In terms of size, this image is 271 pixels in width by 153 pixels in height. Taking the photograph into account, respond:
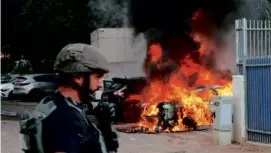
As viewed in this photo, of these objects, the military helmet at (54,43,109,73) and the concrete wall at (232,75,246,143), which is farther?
the concrete wall at (232,75,246,143)

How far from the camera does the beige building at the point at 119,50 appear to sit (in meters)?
24.0

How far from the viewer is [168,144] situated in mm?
12117

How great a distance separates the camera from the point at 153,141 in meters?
12.6

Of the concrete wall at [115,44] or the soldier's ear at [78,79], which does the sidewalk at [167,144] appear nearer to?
the soldier's ear at [78,79]

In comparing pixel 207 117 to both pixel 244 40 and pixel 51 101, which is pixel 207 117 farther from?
pixel 51 101

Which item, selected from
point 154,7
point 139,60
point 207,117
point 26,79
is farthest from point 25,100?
point 207,117

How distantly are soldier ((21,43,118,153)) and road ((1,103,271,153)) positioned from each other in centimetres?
731

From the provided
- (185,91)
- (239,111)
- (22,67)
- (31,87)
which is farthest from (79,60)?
(22,67)

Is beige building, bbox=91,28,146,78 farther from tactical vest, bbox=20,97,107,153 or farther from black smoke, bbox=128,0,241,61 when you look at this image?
tactical vest, bbox=20,97,107,153

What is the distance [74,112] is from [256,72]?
9156 millimetres

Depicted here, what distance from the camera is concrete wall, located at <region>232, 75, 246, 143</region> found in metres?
11.5

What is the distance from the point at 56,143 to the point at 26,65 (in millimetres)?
35129

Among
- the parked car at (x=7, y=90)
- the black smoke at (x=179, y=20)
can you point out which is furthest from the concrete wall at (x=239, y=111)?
the parked car at (x=7, y=90)

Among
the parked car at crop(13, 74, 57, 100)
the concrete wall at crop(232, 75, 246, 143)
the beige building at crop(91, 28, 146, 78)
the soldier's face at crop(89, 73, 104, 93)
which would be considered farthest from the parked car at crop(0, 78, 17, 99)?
the soldier's face at crop(89, 73, 104, 93)
